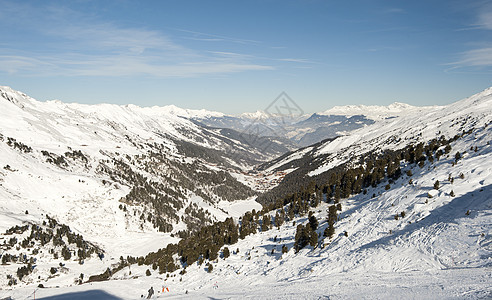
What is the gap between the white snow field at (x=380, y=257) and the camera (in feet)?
71.4

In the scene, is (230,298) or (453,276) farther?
(230,298)

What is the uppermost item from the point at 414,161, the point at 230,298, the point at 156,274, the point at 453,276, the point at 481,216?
the point at 414,161

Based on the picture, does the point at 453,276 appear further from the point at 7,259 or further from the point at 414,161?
the point at 7,259

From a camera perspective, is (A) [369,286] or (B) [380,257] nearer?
(A) [369,286]

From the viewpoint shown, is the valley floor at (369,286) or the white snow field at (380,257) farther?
the white snow field at (380,257)

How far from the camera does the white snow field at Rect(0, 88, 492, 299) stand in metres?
21.8

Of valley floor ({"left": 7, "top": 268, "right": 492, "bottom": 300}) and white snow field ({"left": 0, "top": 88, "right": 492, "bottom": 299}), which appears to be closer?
valley floor ({"left": 7, "top": 268, "right": 492, "bottom": 300})

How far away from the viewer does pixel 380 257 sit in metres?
29.1

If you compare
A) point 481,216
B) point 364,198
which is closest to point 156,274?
point 364,198

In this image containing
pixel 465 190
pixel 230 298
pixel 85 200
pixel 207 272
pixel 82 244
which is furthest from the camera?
pixel 85 200

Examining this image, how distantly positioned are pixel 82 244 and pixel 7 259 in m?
22.8

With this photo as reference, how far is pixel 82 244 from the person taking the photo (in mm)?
85875

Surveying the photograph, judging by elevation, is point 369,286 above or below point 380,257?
above

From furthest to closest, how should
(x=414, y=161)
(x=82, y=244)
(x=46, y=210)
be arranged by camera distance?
1. (x=46, y=210)
2. (x=82, y=244)
3. (x=414, y=161)
